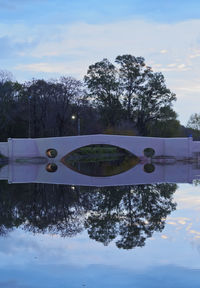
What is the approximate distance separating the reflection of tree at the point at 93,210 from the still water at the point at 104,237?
2 centimetres

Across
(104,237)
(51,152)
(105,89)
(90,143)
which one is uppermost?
(105,89)

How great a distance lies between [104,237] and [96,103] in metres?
43.4

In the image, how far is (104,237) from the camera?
8.43 m

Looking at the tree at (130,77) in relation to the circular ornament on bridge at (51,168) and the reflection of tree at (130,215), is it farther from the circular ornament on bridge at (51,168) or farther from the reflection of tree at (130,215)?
the reflection of tree at (130,215)

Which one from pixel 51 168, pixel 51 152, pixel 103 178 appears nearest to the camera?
pixel 103 178

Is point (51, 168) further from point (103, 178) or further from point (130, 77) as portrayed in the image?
point (130, 77)

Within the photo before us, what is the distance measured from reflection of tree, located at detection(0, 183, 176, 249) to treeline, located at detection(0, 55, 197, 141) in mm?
30542

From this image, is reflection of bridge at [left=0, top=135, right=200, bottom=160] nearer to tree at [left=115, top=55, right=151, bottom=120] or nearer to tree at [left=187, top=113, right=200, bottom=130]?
tree at [left=115, top=55, right=151, bottom=120]

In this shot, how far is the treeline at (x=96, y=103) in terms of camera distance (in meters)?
46.9

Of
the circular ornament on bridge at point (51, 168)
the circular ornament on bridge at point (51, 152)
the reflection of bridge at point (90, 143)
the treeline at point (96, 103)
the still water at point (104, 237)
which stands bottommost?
the still water at point (104, 237)

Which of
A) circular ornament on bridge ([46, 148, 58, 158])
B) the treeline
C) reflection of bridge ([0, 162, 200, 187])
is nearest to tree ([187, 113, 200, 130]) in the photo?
the treeline

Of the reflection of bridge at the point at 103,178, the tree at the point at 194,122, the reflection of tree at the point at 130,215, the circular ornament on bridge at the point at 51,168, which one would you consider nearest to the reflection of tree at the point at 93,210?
the reflection of tree at the point at 130,215

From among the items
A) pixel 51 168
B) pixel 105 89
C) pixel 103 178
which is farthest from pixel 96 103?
pixel 103 178

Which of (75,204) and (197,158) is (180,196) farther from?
(197,158)
